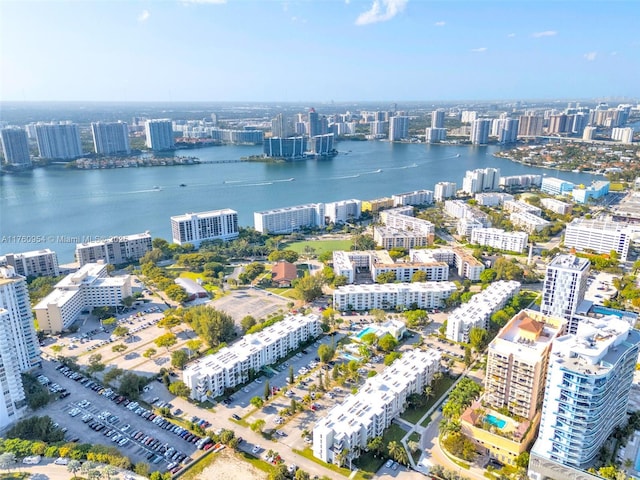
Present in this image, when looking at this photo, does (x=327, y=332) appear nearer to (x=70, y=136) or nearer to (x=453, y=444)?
(x=453, y=444)

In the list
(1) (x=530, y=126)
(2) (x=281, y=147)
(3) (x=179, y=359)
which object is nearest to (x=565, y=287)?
(3) (x=179, y=359)

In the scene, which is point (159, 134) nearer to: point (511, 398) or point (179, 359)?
point (179, 359)

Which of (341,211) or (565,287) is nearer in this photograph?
(565,287)

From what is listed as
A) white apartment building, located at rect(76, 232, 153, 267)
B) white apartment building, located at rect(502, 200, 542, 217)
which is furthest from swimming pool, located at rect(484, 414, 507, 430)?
white apartment building, located at rect(502, 200, 542, 217)

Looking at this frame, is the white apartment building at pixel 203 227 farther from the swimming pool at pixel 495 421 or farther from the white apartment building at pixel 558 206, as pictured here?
the white apartment building at pixel 558 206

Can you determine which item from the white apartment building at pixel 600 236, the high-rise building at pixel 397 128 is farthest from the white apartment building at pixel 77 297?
the high-rise building at pixel 397 128
